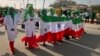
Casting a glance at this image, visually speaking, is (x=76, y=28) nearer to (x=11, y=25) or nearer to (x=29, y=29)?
(x=29, y=29)

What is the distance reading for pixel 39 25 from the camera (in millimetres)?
14672

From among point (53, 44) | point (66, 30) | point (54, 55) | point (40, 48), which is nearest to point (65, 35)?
point (66, 30)

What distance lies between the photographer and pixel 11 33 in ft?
39.6

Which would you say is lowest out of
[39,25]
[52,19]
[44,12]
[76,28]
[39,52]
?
[76,28]

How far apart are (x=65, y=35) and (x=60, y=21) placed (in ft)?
4.74

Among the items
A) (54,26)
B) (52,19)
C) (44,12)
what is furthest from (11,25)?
(54,26)

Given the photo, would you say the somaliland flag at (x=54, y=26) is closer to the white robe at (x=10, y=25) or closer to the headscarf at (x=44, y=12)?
the headscarf at (x=44, y=12)

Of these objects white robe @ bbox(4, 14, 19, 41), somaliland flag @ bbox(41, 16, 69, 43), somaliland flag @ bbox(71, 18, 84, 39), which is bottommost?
somaliland flag @ bbox(71, 18, 84, 39)

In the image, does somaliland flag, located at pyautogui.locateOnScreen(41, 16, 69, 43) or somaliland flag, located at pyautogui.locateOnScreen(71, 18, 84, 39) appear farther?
somaliland flag, located at pyautogui.locateOnScreen(71, 18, 84, 39)

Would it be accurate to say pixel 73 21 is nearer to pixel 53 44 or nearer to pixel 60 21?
pixel 60 21

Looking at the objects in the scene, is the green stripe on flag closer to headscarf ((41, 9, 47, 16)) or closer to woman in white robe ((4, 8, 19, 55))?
headscarf ((41, 9, 47, 16))

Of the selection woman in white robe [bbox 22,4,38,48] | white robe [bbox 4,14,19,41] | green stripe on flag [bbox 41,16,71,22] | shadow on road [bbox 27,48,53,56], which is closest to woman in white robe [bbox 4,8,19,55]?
white robe [bbox 4,14,19,41]

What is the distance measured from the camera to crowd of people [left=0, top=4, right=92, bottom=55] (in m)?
12.0

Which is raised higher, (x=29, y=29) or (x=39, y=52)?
(x=29, y=29)
